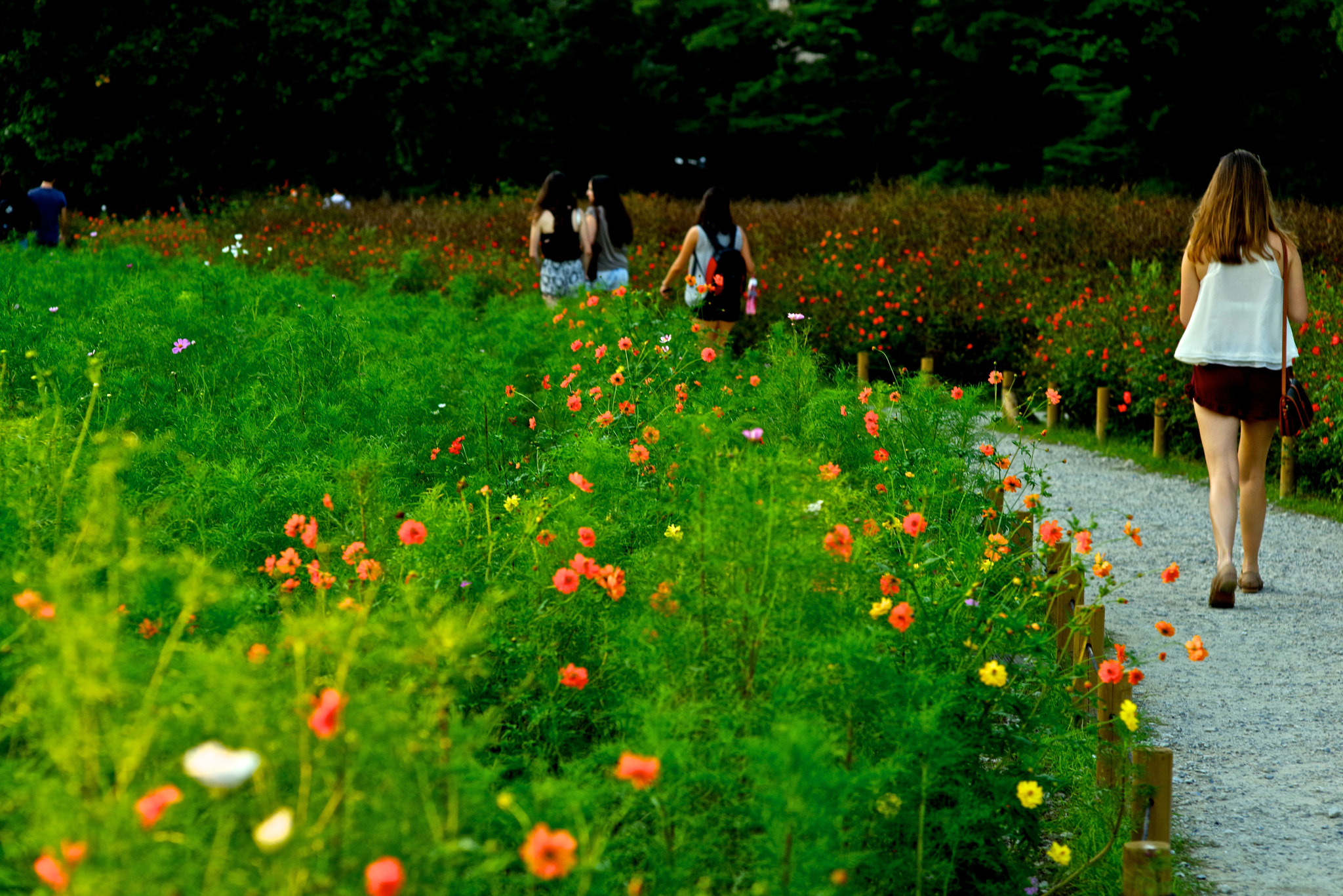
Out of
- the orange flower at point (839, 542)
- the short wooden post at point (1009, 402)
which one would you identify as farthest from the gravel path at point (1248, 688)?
Answer: the orange flower at point (839, 542)

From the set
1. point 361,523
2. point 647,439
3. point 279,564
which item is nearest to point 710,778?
point 279,564

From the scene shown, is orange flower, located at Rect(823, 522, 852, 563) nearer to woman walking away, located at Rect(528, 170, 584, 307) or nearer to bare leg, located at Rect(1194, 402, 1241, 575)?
bare leg, located at Rect(1194, 402, 1241, 575)

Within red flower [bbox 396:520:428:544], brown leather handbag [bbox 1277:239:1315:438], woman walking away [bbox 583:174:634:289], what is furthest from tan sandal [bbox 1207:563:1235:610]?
woman walking away [bbox 583:174:634:289]

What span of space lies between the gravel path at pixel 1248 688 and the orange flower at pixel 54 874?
9.46 ft

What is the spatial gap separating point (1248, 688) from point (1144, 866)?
2.50 meters

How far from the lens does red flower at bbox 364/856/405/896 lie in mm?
1418

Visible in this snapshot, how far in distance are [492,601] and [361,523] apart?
909 millimetres

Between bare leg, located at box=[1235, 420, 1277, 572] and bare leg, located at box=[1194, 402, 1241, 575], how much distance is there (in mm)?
50

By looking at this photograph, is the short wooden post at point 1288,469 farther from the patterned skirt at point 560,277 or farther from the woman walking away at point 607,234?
the patterned skirt at point 560,277

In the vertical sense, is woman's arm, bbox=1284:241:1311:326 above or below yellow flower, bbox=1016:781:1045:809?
above

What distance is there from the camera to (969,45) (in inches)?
1264

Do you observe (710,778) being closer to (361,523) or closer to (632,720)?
(632,720)

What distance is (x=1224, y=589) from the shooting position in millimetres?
5742

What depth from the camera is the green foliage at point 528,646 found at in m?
1.73
